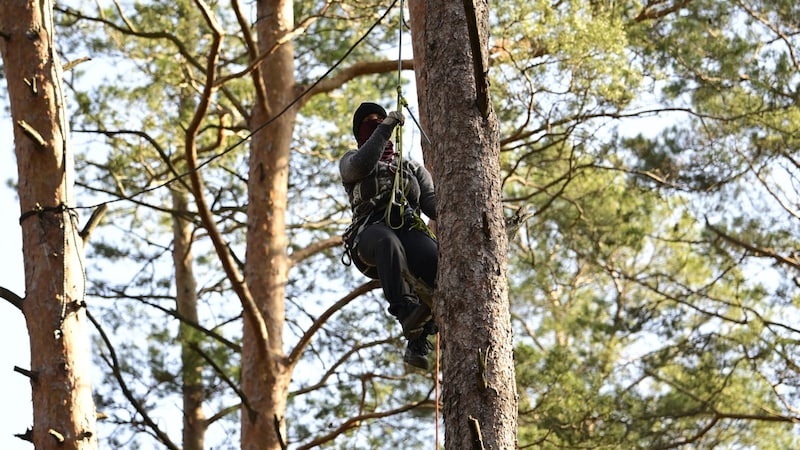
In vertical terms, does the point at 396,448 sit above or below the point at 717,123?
below

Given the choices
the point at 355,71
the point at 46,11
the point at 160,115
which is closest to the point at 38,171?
the point at 46,11

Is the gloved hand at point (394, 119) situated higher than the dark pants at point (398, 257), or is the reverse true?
the gloved hand at point (394, 119)

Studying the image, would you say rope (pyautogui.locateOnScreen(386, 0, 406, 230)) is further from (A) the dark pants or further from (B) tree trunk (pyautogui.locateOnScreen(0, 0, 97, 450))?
(B) tree trunk (pyautogui.locateOnScreen(0, 0, 97, 450))

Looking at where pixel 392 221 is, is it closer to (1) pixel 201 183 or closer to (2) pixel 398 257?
(2) pixel 398 257

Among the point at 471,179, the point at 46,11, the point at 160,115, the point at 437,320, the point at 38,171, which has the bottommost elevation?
the point at 437,320

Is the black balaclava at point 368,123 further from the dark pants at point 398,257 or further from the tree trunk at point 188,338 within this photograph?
the tree trunk at point 188,338

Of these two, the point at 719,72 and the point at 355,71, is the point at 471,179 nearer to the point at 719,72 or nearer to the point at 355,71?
the point at 355,71

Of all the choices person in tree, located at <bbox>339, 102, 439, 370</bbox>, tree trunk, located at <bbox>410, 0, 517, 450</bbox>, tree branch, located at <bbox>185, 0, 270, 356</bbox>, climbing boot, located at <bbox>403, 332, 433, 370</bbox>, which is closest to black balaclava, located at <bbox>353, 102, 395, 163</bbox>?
person in tree, located at <bbox>339, 102, 439, 370</bbox>

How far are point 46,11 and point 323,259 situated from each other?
5.58 metres

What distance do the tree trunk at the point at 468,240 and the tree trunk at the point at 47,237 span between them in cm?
213

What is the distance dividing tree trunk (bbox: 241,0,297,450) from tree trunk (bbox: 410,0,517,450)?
3.50m

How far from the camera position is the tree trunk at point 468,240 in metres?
3.38

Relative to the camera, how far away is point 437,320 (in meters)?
3.63

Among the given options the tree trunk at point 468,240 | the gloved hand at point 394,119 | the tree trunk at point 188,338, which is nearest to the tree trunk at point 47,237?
the gloved hand at point 394,119
